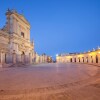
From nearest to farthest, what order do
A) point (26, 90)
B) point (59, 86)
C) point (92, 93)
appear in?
point (92, 93), point (26, 90), point (59, 86)

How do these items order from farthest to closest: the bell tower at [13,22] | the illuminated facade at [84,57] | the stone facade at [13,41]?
1. the illuminated facade at [84,57]
2. the bell tower at [13,22]
3. the stone facade at [13,41]

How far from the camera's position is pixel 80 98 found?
203 inches

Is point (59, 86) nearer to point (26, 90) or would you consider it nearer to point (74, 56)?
point (26, 90)

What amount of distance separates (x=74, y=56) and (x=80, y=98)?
48.2m

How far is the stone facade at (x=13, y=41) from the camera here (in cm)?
2325

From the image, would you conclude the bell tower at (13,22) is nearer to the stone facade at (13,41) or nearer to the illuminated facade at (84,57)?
the stone facade at (13,41)

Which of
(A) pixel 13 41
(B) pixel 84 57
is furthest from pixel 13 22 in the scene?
(B) pixel 84 57

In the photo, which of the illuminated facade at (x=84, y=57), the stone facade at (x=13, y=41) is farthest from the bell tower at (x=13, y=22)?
the illuminated facade at (x=84, y=57)

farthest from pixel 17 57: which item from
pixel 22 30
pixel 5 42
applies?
pixel 22 30

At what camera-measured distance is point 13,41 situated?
27.1 metres

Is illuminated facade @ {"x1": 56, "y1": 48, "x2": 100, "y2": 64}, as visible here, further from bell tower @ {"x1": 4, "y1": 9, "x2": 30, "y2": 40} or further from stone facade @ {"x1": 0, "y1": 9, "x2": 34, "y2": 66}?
bell tower @ {"x1": 4, "y1": 9, "x2": 30, "y2": 40}

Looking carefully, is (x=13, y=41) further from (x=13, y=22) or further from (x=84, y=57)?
(x=84, y=57)

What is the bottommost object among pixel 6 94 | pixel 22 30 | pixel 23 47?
pixel 6 94

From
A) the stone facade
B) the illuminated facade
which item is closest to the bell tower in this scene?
the stone facade
